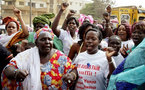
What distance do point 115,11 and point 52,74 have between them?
1293 centimetres

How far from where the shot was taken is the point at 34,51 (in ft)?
8.87

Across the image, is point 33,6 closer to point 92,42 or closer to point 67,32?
point 67,32

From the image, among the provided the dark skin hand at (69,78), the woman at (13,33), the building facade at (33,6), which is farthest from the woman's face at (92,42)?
the building facade at (33,6)

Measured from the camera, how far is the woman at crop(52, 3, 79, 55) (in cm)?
417

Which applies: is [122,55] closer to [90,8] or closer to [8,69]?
[8,69]

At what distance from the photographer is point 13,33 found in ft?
13.8

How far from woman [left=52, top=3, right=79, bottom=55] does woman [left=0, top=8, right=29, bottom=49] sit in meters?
0.68

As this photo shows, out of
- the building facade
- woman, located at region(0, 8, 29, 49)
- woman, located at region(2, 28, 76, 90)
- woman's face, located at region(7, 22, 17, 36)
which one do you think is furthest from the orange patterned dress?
the building facade

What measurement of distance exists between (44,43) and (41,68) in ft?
1.18

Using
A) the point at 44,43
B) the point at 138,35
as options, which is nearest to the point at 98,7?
the point at 138,35

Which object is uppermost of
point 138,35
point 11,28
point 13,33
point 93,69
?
point 138,35

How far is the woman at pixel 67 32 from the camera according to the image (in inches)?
164

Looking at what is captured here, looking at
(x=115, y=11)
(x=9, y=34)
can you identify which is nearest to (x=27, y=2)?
(x=115, y=11)

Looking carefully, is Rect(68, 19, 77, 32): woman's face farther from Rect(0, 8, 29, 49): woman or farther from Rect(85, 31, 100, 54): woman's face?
Rect(85, 31, 100, 54): woman's face
